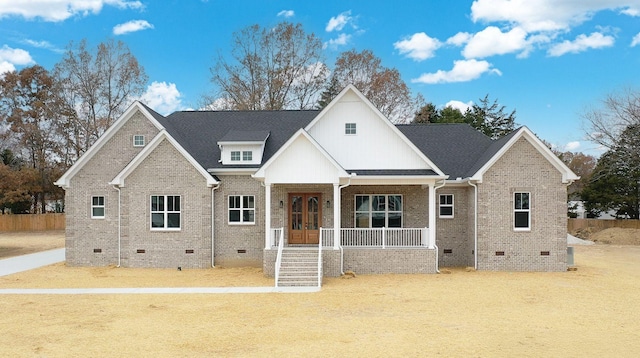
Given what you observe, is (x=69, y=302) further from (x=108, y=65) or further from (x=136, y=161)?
(x=108, y=65)

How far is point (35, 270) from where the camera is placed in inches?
854

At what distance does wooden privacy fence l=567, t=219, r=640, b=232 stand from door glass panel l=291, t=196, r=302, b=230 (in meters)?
34.3

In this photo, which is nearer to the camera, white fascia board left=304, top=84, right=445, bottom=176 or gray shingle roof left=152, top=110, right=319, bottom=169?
white fascia board left=304, top=84, right=445, bottom=176

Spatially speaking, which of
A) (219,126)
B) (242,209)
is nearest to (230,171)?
(242,209)

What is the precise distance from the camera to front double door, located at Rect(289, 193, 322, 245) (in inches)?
859

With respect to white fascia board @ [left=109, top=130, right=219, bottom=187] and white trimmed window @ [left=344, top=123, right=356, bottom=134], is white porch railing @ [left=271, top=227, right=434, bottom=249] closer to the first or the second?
white fascia board @ [left=109, top=130, right=219, bottom=187]

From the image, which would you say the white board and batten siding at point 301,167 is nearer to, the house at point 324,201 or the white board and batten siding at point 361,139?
the house at point 324,201

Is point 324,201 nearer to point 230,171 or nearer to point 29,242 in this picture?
point 230,171

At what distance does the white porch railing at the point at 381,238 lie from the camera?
69.4 ft

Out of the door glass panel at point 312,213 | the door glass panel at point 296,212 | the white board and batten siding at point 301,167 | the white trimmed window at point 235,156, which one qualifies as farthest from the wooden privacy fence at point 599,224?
the white trimmed window at point 235,156

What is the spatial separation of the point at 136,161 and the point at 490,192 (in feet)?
50.8

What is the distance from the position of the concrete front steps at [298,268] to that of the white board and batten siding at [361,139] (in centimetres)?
432

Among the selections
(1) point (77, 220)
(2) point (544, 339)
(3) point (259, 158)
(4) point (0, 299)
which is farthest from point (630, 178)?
(4) point (0, 299)

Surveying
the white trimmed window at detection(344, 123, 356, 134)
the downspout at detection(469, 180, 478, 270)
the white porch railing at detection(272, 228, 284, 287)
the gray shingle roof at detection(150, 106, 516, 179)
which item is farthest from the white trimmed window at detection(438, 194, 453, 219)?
the white porch railing at detection(272, 228, 284, 287)
